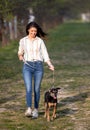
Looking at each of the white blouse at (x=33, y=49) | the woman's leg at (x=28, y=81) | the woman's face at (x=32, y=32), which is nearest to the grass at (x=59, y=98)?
the woman's leg at (x=28, y=81)

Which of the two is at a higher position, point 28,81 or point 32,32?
point 32,32

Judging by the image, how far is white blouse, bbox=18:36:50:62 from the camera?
1098 centimetres

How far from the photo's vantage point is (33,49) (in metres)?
11.0

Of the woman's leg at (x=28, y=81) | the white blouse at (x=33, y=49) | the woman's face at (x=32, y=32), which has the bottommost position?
the woman's leg at (x=28, y=81)

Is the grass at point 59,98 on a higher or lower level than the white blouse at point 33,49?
lower

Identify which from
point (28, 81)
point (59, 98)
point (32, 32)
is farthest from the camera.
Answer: point (59, 98)

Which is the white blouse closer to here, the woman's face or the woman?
the woman

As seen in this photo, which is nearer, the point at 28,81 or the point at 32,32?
the point at 32,32

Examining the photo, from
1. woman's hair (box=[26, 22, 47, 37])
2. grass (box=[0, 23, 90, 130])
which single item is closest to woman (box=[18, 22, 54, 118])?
woman's hair (box=[26, 22, 47, 37])

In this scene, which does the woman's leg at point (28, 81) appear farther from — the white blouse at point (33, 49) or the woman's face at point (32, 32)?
the woman's face at point (32, 32)

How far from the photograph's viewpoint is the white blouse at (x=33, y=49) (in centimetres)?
1098

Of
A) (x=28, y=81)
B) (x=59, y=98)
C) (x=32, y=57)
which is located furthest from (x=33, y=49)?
(x=59, y=98)

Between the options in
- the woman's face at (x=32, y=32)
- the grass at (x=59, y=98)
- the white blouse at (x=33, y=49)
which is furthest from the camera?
the white blouse at (x=33, y=49)

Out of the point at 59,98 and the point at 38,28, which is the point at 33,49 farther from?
the point at 59,98
